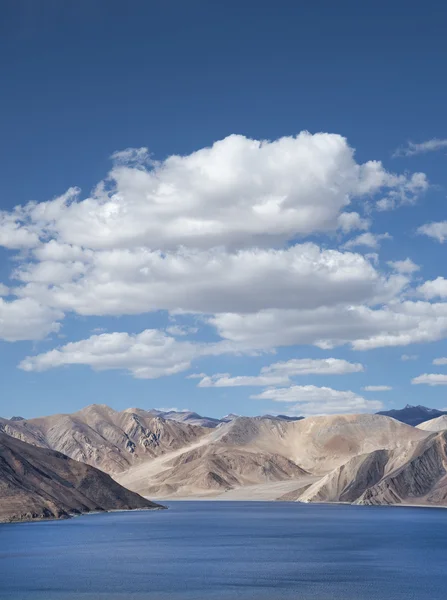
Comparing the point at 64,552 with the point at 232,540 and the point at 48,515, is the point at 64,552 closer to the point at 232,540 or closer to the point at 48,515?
the point at 232,540

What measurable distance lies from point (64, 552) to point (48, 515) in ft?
241

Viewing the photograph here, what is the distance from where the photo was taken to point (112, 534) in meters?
158

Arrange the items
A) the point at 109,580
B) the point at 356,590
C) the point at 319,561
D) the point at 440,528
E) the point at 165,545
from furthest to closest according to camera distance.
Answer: the point at 440,528 < the point at 165,545 < the point at 319,561 < the point at 109,580 < the point at 356,590

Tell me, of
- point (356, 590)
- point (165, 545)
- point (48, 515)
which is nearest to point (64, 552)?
point (165, 545)

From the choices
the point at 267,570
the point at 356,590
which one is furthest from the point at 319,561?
the point at 356,590

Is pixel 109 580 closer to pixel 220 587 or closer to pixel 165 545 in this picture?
pixel 220 587

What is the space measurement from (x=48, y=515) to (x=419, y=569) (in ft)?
359

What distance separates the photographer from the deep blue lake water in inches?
3334

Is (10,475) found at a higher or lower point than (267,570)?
higher

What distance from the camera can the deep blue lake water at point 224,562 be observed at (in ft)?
278

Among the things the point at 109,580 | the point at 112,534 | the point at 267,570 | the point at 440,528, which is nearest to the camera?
the point at 109,580

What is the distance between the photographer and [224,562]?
364ft

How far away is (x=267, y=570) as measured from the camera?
4006 inches

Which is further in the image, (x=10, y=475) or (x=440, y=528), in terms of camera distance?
(x=10, y=475)
